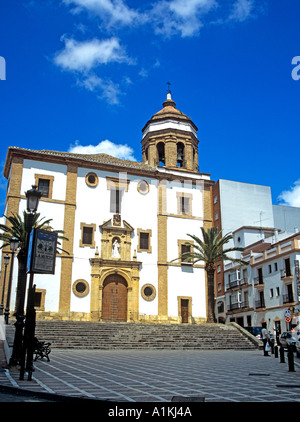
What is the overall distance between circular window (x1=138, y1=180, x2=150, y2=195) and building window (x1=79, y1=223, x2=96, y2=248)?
5270mm

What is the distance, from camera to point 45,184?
33062 mm

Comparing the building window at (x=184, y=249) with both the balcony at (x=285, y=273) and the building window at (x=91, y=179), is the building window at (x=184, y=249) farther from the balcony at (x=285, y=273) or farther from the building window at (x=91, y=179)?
the balcony at (x=285, y=273)

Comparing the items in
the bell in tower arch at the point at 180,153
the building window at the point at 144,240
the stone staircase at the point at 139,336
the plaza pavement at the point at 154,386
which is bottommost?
the plaza pavement at the point at 154,386

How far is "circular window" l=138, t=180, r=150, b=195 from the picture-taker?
3587 centimetres

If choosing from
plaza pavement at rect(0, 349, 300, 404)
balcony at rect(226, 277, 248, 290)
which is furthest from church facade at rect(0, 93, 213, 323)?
plaza pavement at rect(0, 349, 300, 404)

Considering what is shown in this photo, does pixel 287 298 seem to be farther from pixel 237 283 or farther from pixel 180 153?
pixel 180 153

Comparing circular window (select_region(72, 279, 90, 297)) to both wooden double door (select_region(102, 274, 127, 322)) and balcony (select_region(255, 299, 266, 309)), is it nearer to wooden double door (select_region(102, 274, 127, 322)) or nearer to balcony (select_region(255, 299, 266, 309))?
wooden double door (select_region(102, 274, 127, 322))

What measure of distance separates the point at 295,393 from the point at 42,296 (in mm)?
24706

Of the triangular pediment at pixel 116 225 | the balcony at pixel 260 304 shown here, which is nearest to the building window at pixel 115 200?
the triangular pediment at pixel 116 225

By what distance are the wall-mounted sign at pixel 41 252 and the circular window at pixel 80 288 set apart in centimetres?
2156

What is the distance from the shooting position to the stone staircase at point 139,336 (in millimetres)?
22812

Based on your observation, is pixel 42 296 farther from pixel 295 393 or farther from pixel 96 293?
pixel 295 393

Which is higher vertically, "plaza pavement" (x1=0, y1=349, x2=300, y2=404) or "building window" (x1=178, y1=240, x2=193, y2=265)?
"building window" (x1=178, y1=240, x2=193, y2=265)

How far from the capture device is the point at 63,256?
31.3 metres
